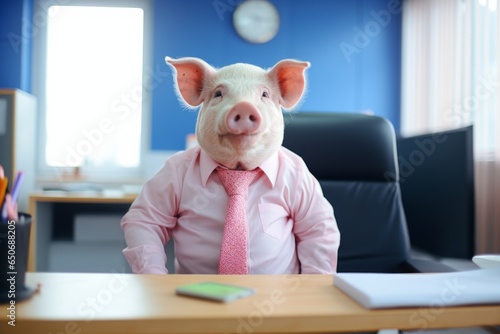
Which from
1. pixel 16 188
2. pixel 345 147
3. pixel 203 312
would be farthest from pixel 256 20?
pixel 203 312

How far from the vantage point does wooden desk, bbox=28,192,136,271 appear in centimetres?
244

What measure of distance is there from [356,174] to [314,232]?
21.4 inches

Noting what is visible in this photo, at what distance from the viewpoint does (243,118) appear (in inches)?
35.9

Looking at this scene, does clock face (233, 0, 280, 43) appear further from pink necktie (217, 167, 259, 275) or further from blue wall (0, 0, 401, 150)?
pink necktie (217, 167, 259, 275)

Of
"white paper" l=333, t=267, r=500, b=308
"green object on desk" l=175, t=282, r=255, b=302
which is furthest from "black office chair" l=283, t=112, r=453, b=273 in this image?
"green object on desk" l=175, t=282, r=255, b=302

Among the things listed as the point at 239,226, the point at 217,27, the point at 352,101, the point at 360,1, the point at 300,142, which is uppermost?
the point at 360,1

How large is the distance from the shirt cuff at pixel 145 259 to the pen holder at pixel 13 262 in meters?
0.37

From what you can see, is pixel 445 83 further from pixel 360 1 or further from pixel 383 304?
pixel 383 304

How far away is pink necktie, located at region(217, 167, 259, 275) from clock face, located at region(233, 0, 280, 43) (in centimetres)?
306

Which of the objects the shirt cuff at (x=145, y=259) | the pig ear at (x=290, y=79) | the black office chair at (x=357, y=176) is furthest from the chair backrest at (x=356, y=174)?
the shirt cuff at (x=145, y=259)

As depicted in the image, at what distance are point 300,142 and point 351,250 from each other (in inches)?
14.9

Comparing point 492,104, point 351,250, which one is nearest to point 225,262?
point 351,250

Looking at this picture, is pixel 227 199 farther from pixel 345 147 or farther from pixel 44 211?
pixel 44 211

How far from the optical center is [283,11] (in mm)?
3885
